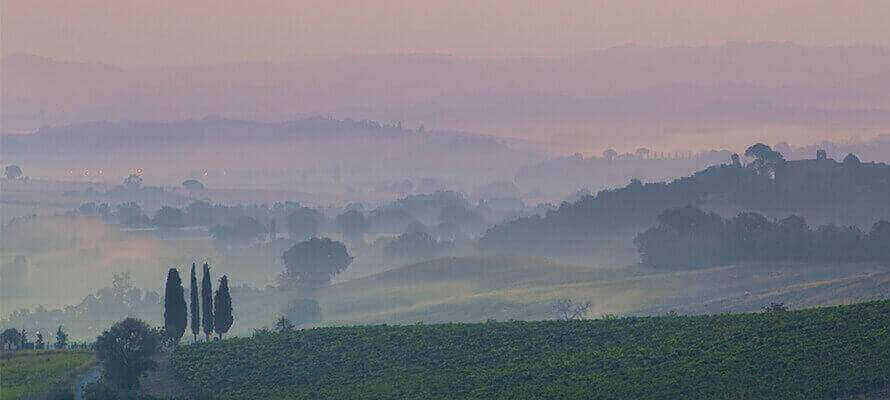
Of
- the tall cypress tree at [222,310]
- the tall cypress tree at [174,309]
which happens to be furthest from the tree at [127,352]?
the tall cypress tree at [222,310]

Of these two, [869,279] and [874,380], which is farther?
[869,279]

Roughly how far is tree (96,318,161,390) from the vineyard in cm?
365

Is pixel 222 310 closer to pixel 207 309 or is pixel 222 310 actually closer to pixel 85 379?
pixel 207 309

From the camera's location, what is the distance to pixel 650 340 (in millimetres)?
104688

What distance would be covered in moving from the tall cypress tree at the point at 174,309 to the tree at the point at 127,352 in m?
16.8

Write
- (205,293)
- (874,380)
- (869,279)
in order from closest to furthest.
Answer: (874,380) < (205,293) < (869,279)

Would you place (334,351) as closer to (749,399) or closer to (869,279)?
(749,399)

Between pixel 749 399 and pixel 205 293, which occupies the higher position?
pixel 205 293

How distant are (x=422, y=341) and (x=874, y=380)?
40908 mm

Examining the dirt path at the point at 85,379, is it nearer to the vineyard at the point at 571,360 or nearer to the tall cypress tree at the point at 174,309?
the vineyard at the point at 571,360

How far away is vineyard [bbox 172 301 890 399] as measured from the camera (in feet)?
290

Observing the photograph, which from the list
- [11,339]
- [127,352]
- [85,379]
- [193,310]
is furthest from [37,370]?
[193,310]

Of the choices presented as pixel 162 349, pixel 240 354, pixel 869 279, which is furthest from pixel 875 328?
pixel 869 279

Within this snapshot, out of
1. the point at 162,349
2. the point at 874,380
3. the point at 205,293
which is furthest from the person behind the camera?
the point at 205,293
